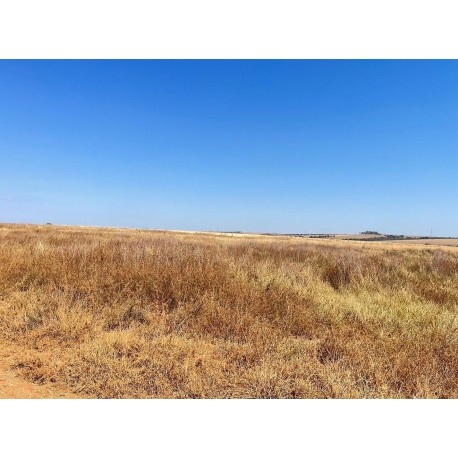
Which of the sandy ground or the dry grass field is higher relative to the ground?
the dry grass field

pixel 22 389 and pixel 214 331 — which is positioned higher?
pixel 214 331

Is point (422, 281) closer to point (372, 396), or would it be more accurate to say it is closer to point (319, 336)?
point (319, 336)

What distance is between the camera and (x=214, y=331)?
4.53 metres

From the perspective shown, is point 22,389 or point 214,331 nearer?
point 22,389

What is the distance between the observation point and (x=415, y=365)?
3.59 m

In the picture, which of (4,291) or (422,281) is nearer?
(4,291)

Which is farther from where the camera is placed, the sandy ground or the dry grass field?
the dry grass field

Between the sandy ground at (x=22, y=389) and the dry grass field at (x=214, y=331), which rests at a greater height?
the dry grass field at (x=214, y=331)

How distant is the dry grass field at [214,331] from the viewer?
3.24 metres

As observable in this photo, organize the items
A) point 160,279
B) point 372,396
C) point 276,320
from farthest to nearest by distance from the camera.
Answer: point 160,279, point 276,320, point 372,396

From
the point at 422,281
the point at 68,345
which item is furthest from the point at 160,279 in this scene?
the point at 422,281

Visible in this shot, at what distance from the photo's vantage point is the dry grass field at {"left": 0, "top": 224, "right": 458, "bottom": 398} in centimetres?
324

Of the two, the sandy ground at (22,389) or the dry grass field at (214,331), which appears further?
the dry grass field at (214,331)

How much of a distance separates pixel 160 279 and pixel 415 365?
172 inches
